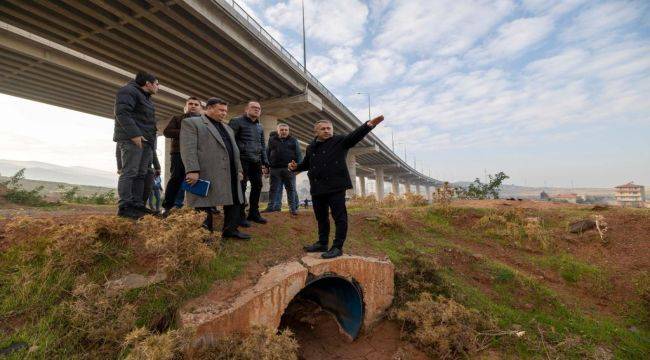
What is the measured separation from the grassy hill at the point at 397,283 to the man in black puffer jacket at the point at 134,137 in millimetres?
577

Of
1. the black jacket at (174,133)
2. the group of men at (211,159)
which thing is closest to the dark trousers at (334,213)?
the group of men at (211,159)

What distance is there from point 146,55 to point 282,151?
11192 mm

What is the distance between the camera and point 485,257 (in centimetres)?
615

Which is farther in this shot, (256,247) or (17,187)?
(17,187)

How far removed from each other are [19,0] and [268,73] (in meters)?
9.77

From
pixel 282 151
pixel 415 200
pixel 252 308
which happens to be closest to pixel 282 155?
pixel 282 151

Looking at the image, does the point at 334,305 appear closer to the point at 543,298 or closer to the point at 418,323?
the point at 418,323

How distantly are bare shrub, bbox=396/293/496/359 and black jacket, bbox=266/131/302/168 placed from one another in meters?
3.65

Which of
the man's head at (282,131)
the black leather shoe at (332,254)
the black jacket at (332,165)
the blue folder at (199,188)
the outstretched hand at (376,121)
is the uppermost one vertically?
the man's head at (282,131)

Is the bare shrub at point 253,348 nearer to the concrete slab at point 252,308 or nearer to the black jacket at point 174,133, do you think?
the concrete slab at point 252,308

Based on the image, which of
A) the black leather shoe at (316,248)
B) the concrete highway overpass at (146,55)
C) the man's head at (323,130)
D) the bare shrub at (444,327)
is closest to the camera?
the bare shrub at (444,327)

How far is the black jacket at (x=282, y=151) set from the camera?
626cm

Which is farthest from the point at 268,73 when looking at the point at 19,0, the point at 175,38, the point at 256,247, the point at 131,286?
the point at 131,286

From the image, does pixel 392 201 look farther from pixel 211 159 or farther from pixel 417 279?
pixel 211 159
